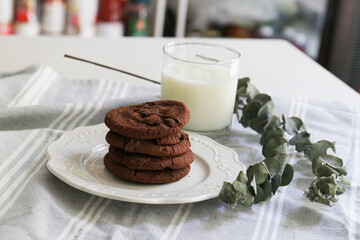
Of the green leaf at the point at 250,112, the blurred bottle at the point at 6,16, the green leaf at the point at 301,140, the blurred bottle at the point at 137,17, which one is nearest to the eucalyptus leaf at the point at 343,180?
the green leaf at the point at 301,140

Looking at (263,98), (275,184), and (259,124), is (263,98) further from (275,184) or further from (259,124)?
(275,184)

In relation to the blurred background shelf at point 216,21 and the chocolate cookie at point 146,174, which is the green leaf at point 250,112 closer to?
the chocolate cookie at point 146,174

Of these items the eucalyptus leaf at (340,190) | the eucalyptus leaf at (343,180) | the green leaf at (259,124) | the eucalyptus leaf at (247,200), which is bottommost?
the eucalyptus leaf at (343,180)

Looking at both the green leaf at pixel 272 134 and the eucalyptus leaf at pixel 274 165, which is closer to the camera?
the eucalyptus leaf at pixel 274 165

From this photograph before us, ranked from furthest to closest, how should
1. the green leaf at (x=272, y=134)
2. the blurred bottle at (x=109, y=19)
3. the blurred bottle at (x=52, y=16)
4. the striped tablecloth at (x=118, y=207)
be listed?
the blurred bottle at (x=109, y=19) → the blurred bottle at (x=52, y=16) → the green leaf at (x=272, y=134) → the striped tablecloth at (x=118, y=207)

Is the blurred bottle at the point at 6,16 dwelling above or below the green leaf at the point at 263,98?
below

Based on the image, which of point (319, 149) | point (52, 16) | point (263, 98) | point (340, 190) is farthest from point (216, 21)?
point (340, 190)

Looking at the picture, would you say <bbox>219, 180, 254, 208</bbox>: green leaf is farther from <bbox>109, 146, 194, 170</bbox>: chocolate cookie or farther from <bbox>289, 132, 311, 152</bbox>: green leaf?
<bbox>289, 132, 311, 152</bbox>: green leaf

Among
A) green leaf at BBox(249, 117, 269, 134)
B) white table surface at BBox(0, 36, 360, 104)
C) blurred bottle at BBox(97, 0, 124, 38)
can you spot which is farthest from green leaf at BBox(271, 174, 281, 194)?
blurred bottle at BBox(97, 0, 124, 38)
